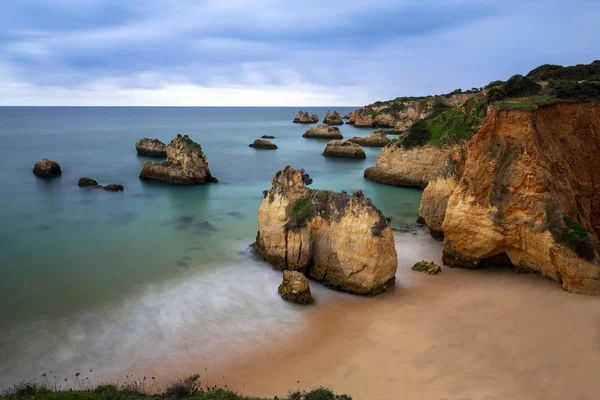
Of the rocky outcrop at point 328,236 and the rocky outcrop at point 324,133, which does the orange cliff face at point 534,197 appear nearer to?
the rocky outcrop at point 328,236

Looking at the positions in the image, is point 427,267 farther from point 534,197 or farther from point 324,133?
point 324,133

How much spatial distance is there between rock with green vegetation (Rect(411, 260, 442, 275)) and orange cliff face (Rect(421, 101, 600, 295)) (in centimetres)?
83

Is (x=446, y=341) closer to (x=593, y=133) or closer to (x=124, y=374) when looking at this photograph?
(x=124, y=374)

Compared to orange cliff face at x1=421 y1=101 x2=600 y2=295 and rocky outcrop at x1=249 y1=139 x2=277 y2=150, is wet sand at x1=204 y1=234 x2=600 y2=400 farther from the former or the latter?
rocky outcrop at x1=249 y1=139 x2=277 y2=150

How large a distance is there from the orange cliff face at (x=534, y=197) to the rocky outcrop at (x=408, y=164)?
14987 mm

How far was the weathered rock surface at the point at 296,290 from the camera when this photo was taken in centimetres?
1363

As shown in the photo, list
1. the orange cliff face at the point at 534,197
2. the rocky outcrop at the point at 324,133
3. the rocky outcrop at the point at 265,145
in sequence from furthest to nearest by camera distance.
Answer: the rocky outcrop at the point at 324,133 < the rocky outcrop at the point at 265,145 < the orange cliff face at the point at 534,197

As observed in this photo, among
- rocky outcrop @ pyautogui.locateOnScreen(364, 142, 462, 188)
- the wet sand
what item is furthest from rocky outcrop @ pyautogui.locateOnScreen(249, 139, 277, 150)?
the wet sand

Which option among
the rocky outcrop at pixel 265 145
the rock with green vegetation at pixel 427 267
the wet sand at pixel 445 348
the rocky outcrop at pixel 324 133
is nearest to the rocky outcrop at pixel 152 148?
the rocky outcrop at pixel 265 145

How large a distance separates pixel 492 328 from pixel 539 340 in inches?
45.9

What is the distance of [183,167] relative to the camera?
35438 millimetres

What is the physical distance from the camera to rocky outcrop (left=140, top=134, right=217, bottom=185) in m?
35.2

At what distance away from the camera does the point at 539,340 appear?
10562 millimetres

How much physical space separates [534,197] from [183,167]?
2807cm
